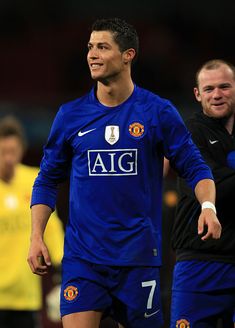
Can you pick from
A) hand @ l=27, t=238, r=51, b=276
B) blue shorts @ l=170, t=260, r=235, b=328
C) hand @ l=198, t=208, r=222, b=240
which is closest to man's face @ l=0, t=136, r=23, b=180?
blue shorts @ l=170, t=260, r=235, b=328

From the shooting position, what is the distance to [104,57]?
562 centimetres

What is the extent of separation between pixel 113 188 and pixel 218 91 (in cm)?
116

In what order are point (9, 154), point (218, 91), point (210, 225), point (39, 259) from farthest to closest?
1. point (9, 154)
2. point (218, 91)
3. point (39, 259)
4. point (210, 225)

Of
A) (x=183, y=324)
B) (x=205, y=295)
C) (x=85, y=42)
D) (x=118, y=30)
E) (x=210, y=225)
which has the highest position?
(x=85, y=42)

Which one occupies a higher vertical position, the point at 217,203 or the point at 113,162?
the point at 113,162

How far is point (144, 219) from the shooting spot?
557 cm

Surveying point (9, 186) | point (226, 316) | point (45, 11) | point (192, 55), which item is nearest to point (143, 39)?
point (192, 55)

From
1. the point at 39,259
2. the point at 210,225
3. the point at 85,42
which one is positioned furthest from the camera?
the point at 85,42

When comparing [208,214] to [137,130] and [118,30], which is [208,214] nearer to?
[137,130]

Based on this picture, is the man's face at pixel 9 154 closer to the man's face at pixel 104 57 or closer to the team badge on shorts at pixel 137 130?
the man's face at pixel 104 57

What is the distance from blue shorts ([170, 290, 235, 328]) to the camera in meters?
6.07

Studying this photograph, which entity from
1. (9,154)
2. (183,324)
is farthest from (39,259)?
(9,154)

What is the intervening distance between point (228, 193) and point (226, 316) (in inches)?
31.2

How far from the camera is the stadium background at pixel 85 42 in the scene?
19.7m
